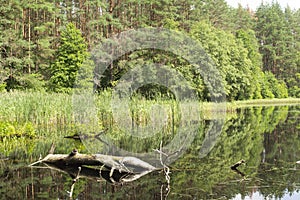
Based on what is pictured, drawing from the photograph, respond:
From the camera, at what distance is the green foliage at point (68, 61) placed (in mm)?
21484

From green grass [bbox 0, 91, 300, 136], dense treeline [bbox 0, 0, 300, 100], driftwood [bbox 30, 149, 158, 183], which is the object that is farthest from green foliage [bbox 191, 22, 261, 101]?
driftwood [bbox 30, 149, 158, 183]

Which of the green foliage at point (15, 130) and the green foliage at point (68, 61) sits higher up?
the green foliage at point (68, 61)

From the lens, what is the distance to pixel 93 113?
12.8m

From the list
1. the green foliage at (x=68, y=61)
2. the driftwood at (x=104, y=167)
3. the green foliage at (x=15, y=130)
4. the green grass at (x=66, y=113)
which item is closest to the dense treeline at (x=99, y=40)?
the green foliage at (x=68, y=61)

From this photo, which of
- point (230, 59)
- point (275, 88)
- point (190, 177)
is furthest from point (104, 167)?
point (275, 88)

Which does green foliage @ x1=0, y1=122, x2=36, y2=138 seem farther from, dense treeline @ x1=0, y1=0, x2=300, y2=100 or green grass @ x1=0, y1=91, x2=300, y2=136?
dense treeline @ x1=0, y1=0, x2=300, y2=100

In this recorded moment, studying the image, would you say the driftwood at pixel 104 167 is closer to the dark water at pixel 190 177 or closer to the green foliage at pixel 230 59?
the dark water at pixel 190 177

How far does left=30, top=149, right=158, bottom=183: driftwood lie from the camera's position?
632cm

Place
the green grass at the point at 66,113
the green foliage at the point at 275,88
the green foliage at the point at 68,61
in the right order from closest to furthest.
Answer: the green grass at the point at 66,113
the green foliage at the point at 68,61
the green foliage at the point at 275,88

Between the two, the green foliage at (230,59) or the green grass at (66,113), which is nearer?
the green grass at (66,113)

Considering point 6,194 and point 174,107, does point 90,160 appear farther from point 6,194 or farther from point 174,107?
point 174,107

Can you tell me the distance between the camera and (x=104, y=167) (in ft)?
22.1

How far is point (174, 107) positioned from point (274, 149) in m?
5.79

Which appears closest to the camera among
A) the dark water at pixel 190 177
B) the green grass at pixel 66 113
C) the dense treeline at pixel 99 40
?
the dark water at pixel 190 177
